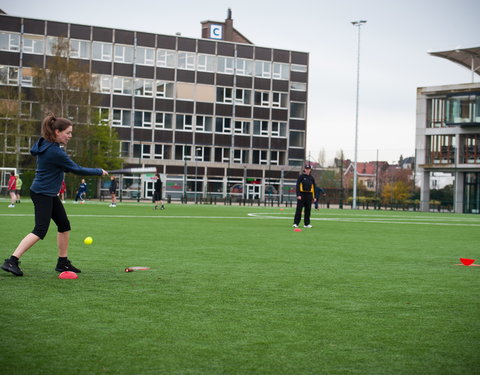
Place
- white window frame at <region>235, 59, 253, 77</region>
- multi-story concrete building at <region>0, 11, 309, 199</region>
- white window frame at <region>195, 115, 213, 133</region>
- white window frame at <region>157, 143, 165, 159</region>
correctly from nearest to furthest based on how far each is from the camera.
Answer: multi-story concrete building at <region>0, 11, 309, 199</region>, white window frame at <region>157, 143, 165, 159</region>, white window frame at <region>195, 115, 213, 133</region>, white window frame at <region>235, 59, 253, 77</region>

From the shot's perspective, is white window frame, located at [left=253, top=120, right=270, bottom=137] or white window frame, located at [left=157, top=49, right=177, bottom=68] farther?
white window frame, located at [left=253, top=120, right=270, bottom=137]

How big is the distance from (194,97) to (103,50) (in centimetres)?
1122

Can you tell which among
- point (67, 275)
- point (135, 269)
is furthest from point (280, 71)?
point (67, 275)

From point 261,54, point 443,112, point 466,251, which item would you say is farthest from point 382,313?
point 261,54

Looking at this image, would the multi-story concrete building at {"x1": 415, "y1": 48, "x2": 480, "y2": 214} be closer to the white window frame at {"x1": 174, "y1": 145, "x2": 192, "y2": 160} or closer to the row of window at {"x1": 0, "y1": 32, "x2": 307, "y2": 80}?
the row of window at {"x1": 0, "y1": 32, "x2": 307, "y2": 80}

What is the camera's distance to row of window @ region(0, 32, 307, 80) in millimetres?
71562

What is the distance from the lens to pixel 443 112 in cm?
6406

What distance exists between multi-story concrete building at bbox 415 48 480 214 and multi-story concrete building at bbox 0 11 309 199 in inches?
728

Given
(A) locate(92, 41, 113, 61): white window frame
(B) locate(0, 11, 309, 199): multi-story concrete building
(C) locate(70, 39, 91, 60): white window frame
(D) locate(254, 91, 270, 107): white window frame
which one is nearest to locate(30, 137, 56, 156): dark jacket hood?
(B) locate(0, 11, 309, 199): multi-story concrete building

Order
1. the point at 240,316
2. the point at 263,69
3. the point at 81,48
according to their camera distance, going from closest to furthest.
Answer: the point at 240,316, the point at 81,48, the point at 263,69

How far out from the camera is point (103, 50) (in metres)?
74.2

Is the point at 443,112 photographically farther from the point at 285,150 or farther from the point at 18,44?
the point at 18,44

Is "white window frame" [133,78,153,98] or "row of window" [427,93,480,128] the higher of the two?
"white window frame" [133,78,153,98]

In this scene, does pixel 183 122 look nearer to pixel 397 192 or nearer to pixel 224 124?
pixel 224 124
